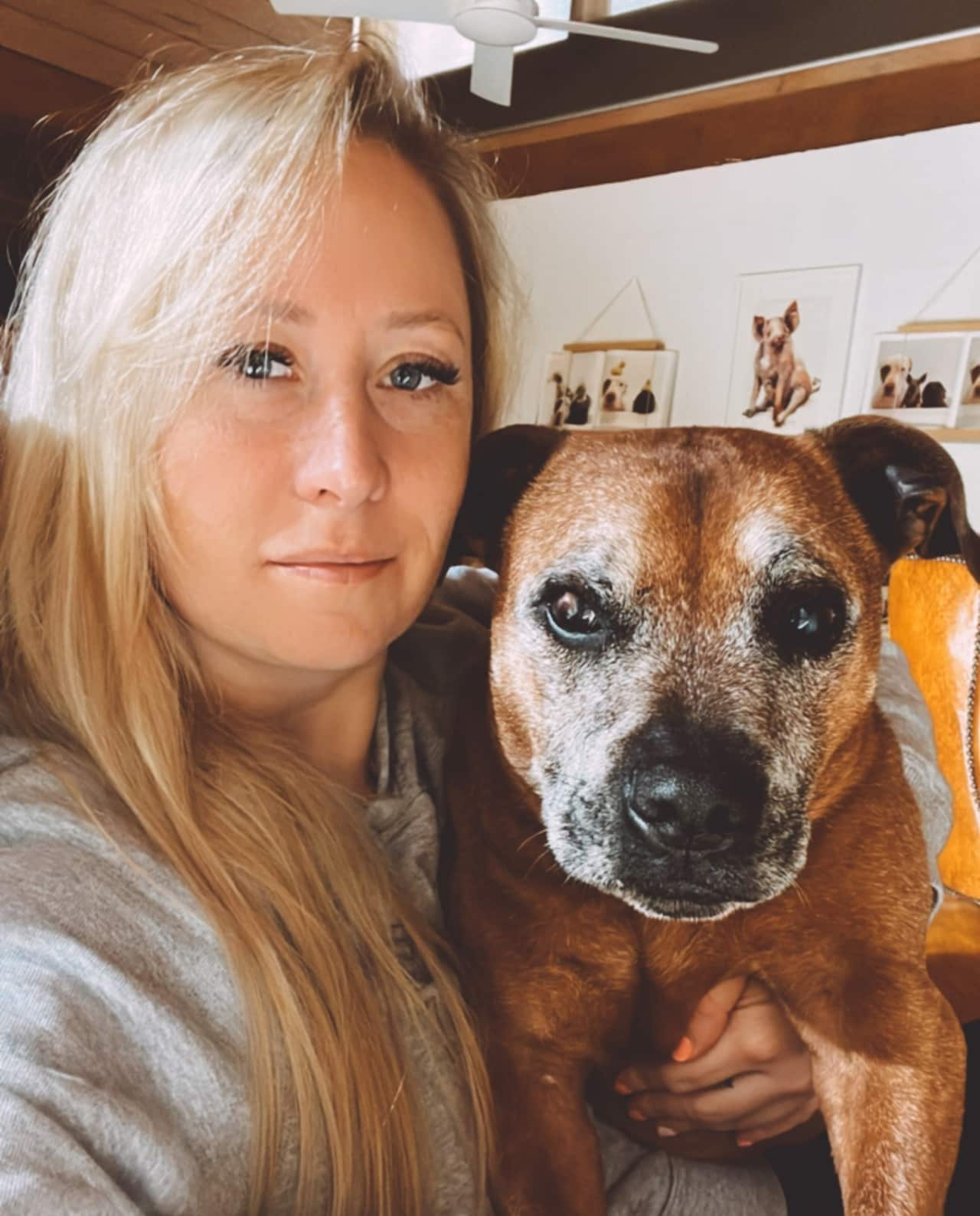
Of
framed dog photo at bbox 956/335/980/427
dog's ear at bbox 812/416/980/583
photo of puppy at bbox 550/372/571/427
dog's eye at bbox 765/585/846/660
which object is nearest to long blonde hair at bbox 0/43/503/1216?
dog's eye at bbox 765/585/846/660

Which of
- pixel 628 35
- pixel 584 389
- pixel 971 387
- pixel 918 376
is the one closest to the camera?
pixel 628 35

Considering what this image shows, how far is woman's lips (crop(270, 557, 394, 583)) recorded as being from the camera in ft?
3.26

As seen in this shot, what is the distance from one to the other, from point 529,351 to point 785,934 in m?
4.34

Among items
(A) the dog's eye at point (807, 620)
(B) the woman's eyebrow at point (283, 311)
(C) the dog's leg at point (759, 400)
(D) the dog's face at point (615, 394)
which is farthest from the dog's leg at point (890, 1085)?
(D) the dog's face at point (615, 394)

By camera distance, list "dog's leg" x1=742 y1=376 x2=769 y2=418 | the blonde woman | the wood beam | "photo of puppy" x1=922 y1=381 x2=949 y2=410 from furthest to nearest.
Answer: "dog's leg" x1=742 y1=376 x2=769 y2=418
"photo of puppy" x1=922 y1=381 x2=949 y2=410
the wood beam
the blonde woman

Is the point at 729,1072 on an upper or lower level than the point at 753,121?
lower

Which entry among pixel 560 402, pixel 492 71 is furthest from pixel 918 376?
pixel 492 71

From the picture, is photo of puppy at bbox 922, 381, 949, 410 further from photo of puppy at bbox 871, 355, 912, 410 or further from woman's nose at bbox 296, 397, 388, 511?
woman's nose at bbox 296, 397, 388, 511

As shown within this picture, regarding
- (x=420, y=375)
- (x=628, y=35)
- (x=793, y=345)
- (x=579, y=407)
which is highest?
(x=628, y=35)

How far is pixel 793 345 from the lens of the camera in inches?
164

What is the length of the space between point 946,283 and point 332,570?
137 inches

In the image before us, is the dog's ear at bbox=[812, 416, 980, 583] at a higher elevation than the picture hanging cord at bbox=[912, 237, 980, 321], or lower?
lower

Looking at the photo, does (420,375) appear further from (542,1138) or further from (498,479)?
(542,1138)

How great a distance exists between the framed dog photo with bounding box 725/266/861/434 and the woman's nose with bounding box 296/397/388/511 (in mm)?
3336
